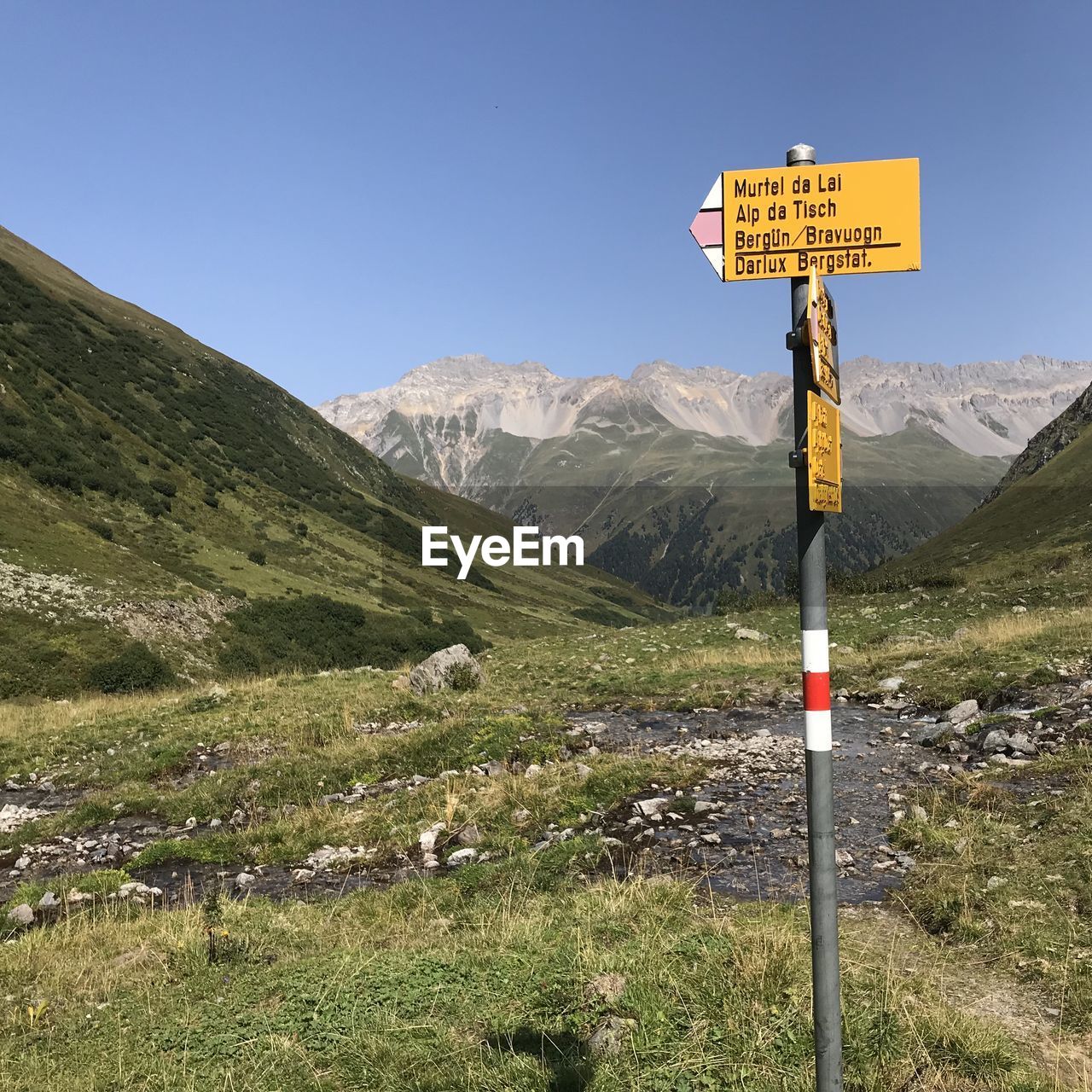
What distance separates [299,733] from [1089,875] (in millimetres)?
17261

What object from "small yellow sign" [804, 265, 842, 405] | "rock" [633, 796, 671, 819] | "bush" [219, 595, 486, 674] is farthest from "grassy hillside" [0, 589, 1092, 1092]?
"bush" [219, 595, 486, 674]

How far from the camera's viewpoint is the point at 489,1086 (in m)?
4.77

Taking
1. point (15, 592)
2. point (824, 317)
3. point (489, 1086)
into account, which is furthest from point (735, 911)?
point (15, 592)

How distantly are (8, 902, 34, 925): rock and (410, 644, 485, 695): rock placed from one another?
1542cm

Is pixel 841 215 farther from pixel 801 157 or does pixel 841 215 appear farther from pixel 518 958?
pixel 518 958

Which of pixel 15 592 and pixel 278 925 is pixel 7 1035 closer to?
pixel 278 925

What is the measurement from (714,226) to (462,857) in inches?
355

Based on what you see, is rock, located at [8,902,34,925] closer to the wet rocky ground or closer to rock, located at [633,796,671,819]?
the wet rocky ground

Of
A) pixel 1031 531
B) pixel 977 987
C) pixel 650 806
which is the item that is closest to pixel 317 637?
pixel 650 806

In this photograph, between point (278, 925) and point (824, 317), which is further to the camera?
point (278, 925)

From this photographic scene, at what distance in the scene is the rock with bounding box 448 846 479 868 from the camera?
10312 millimetres

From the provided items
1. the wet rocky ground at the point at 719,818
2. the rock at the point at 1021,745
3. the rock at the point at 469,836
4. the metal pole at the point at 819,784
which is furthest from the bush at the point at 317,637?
the metal pole at the point at 819,784

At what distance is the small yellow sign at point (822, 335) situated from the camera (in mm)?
3871

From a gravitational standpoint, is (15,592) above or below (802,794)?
above
